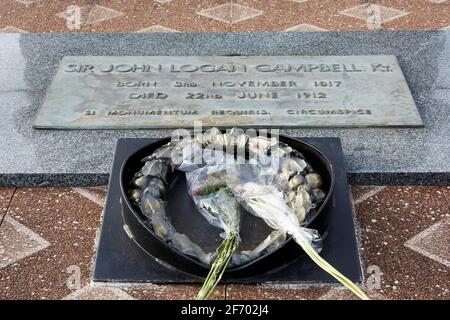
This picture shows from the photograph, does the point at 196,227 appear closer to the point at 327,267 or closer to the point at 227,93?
the point at 327,267

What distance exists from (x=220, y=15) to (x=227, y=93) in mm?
1390

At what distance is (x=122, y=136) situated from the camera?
3297 mm

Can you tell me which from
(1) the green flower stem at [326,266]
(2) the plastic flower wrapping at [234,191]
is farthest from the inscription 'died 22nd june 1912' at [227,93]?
(1) the green flower stem at [326,266]

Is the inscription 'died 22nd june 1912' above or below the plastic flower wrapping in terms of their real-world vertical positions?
below

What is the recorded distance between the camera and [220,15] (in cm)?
477

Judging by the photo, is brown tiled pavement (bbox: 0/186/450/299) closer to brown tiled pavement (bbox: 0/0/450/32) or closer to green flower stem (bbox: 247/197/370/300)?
green flower stem (bbox: 247/197/370/300)

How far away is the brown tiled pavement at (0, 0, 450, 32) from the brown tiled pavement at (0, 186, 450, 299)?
1825 millimetres

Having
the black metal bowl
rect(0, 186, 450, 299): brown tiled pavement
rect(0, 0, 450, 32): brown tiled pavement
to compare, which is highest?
the black metal bowl

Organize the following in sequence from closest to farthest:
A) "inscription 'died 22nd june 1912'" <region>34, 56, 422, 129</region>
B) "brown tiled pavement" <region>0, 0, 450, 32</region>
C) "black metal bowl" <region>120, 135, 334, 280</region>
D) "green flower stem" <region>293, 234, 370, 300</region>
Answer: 1. "green flower stem" <region>293, 234, 370, 300</region>
2. "black metal bowl" <region>120, 135, 334, 280</region>
3. "inscription 'died 22nd june 1912'" <region>34, 56, 422, 129</region>
4. "brown tiled pavement" <region>0, 0, 450, 32</region>

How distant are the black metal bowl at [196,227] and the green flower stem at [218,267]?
0.12 feet

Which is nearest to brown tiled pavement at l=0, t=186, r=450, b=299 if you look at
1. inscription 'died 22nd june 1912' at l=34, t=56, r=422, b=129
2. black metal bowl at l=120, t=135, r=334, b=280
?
black metal bowl at l=120, t=135, r=334, b=280

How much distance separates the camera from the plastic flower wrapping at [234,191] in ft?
8.38

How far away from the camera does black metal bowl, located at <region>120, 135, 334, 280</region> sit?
2527 millimetres

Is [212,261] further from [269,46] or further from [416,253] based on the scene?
[269,46]
